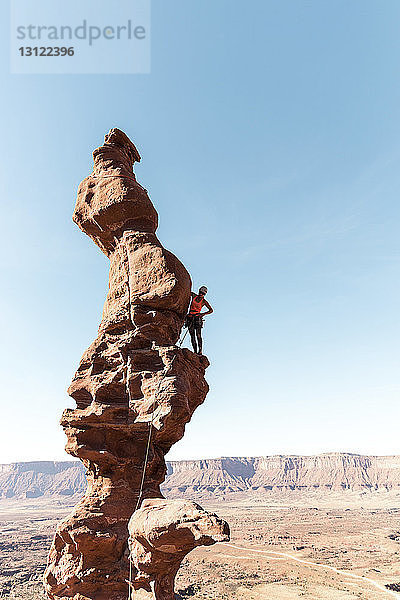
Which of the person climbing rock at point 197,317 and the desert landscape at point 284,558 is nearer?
the person climbing rock at point 197,317

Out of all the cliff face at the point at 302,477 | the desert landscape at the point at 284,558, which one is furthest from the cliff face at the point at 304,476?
the desert landscape at the point at 284,558

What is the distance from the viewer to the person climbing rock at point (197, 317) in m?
11.3

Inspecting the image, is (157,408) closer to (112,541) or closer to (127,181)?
(112,541)

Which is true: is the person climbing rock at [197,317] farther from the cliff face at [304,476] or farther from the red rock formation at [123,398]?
the cliff face at [304,476]

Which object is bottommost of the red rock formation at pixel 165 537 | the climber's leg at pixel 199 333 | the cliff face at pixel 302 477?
the cliff face at pixel 302 477

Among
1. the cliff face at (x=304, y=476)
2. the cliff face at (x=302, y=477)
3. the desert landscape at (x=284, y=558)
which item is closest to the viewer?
the desert landscape at (x=284, y=558)

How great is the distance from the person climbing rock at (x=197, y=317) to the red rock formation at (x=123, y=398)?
366 millimetres

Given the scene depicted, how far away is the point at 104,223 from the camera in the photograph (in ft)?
37.8

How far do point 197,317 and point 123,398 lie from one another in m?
2.95

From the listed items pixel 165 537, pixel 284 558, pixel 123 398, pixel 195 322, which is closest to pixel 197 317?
pixel 195 322

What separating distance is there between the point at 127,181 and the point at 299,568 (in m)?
49.9

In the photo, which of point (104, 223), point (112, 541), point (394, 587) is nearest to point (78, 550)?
point (112, 541)

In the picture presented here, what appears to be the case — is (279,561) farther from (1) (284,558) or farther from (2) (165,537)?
(2) (165,537)

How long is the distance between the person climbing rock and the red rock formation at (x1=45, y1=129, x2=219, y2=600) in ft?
1.20
